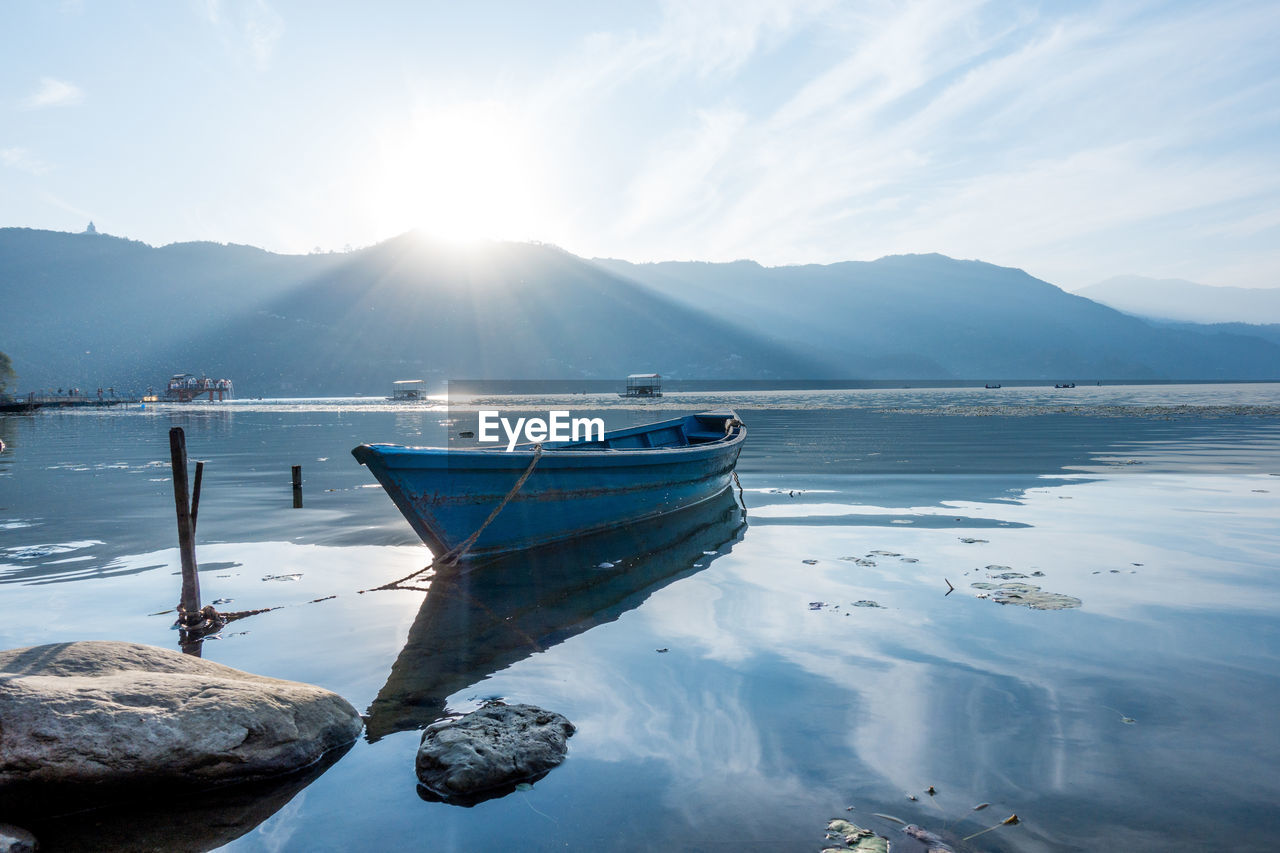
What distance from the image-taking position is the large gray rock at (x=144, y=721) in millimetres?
4598

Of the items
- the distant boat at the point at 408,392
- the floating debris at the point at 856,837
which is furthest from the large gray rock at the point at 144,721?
the distant boat at the point at 408,392

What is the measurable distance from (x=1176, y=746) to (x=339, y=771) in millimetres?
6327

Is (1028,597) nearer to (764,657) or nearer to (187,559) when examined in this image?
(764,657)

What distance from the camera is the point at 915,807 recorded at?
15.5ft

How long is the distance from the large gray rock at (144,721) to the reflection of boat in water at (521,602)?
65 cm

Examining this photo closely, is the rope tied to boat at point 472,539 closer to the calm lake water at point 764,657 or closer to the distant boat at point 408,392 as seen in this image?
the calm lake water at point 764,657

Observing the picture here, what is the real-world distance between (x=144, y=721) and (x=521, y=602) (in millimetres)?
4950

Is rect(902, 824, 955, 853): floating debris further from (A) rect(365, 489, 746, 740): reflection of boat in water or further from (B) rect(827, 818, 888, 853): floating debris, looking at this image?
(A) rect(365, 489, 746, 740): reflection of boat in water

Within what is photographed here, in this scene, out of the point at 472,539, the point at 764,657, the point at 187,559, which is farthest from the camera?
the point at 472,539

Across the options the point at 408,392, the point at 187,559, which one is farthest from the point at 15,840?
the point at 408,392

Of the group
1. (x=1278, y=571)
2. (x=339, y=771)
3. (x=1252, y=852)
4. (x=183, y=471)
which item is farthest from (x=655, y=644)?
(x=1278, y=571)

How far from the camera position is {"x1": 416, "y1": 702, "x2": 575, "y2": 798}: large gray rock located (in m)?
5.01

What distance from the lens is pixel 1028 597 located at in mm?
9109

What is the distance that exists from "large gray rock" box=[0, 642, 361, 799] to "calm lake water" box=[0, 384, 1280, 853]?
26 centimetres
